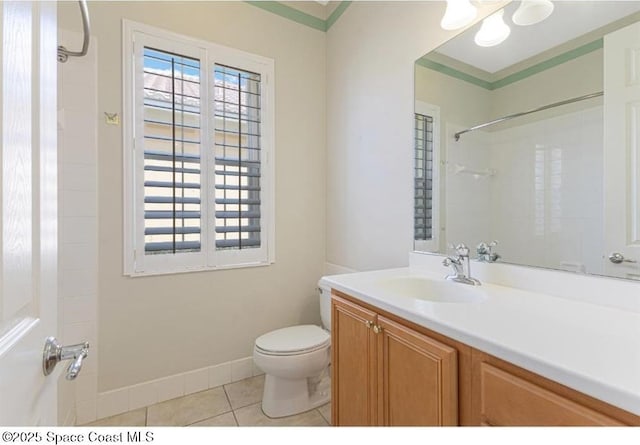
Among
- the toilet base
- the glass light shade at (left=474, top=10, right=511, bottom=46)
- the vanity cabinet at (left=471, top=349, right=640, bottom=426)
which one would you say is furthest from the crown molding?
the toilet base

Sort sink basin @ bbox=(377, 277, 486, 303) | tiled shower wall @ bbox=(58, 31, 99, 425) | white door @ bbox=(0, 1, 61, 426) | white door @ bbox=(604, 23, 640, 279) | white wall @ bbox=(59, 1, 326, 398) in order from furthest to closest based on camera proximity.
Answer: white wall @ bbox=(59, 1, 326, 398) → tiled shower wall @ bbox=(58, 31, 99, 425) → sink basin @ bbox=(377, 277, 486, 303) → white door @ bbox=(604, 23, 640, 279) → white door @ bbox=(0, 1, 61, 426)

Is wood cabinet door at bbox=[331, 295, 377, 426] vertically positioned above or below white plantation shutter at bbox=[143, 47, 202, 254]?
below

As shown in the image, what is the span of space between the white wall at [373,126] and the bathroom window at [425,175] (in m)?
0.04

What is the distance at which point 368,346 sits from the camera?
108 centimetres

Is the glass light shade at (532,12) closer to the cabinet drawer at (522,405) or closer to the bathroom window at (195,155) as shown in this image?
the cabinet drawer at (522,405)

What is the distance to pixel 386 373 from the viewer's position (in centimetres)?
101

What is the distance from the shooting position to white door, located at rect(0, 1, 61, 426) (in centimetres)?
43

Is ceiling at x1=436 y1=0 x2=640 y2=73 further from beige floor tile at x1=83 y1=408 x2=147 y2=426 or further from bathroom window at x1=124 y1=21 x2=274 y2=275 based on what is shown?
beige floor tile at x1=83 y1=408 x2=147 y2=426

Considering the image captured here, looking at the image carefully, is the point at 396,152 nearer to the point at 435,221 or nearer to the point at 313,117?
the point at 435,221

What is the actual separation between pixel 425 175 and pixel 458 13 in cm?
73

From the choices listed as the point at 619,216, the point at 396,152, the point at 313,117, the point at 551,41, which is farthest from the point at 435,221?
the point at 313,117

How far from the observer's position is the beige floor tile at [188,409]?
1626 millimetres

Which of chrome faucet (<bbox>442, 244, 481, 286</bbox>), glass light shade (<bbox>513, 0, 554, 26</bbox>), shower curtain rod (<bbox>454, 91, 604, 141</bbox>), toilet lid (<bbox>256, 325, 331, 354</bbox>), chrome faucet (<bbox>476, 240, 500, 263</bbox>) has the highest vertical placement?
glass light shade (<bbox>513, 0, 554, 26</bbox>)

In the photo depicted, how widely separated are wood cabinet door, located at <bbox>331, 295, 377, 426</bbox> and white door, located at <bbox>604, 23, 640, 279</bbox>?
804 millimetres
